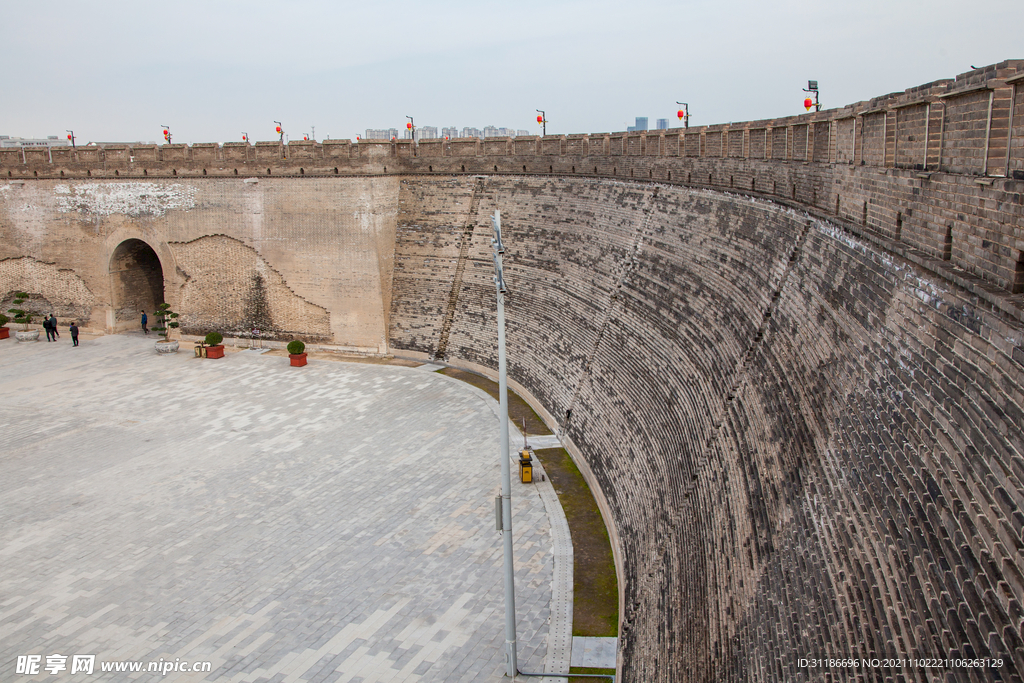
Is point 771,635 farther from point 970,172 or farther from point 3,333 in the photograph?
point 3,333

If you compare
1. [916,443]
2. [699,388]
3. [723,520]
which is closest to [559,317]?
[699,388]

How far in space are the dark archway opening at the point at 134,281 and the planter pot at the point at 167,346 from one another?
358 centimetres

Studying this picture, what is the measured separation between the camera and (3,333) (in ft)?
77.0

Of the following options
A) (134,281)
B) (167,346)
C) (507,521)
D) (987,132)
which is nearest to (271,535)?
(507,521)

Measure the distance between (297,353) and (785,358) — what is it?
49.8 feet

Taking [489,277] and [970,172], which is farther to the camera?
[489,277]

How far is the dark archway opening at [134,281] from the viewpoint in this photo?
2383cm

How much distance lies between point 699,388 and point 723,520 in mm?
2396

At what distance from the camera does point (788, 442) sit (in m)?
6.48

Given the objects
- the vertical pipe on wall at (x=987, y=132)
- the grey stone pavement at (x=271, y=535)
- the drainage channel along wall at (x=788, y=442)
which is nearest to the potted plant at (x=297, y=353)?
the grey stone pavement at (x=271, y=535)

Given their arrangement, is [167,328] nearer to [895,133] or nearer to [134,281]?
[134,281]

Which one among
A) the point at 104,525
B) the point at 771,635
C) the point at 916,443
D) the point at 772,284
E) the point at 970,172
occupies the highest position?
the point at 970,172

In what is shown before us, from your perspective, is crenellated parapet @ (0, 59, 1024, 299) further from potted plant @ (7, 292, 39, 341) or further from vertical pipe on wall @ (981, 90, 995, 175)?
potted plant @ (7, 292, 39, 341)

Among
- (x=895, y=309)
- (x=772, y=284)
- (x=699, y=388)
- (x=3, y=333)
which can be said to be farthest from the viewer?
(x=3, y=333)
